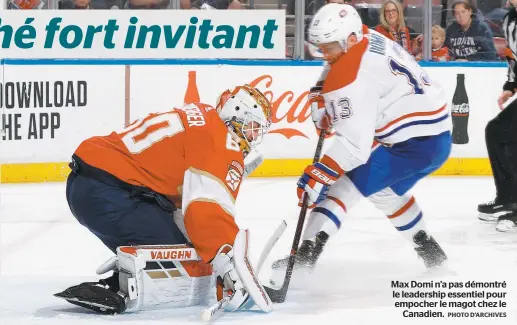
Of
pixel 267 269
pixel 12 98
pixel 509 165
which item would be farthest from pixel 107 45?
pixel 267 269

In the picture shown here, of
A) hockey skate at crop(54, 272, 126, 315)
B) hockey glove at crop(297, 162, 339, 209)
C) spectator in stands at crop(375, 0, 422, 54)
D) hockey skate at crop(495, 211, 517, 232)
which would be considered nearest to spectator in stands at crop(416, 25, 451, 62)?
spectator in stands at crop(375, 0, 422, 54)

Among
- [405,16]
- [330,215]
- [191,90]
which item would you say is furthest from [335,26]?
[405,16]

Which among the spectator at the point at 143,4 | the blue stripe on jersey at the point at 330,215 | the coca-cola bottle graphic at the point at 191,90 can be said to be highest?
the blue stripe on jersey at the point at 330,215

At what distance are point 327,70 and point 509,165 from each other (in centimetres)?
189

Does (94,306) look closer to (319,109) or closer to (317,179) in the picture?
(317,179)

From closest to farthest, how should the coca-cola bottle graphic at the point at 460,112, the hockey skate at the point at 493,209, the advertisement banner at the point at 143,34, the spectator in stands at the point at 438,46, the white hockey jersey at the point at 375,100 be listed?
the white hockey jersey at the point at 375,100 < the hockey skate at the point at 493,209 < the advertisement banner at the point at 143,34 < the coca-cola bottle graphic at the point at 460,112 < the spectator in stands at the point at 438,46

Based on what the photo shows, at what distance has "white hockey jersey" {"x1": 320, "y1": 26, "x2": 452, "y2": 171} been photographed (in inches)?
142

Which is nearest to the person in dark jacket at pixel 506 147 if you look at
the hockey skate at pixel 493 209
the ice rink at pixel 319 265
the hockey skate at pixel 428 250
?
the hockey skate at pixel 493 209

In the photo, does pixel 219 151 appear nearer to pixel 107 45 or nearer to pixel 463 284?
pixel 463 284

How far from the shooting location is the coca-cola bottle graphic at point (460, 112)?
723cm

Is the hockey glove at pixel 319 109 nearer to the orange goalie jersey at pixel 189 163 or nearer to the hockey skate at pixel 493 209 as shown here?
the orange goalie jersey at pixel 189 163

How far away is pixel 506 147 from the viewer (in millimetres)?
5500

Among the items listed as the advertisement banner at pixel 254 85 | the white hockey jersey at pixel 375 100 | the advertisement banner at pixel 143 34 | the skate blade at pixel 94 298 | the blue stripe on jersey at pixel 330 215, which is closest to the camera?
the skate blade at pixel 94 298

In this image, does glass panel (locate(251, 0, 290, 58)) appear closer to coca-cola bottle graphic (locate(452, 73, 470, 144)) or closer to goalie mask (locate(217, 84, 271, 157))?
coca-cola bottle graphic (locate(452, 73, 470, 144))
